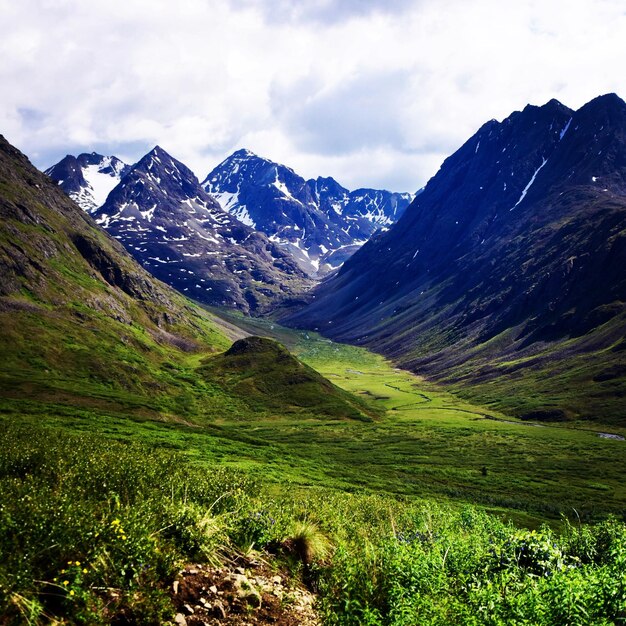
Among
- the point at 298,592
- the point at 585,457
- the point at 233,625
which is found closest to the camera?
the point at 233,625

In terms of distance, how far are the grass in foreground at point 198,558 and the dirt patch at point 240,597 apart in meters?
0.67

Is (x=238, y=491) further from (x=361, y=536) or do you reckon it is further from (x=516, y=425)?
(x=516, y=425)

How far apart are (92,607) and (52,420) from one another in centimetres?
7150

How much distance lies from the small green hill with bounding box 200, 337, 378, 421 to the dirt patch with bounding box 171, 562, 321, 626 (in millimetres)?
142413

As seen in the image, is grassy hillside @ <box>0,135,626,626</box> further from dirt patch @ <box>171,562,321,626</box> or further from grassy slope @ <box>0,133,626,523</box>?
grassy slope @ <box>0,133,626,523</box>

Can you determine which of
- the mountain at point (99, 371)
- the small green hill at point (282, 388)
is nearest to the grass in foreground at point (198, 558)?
the mountain at point (99, 371)

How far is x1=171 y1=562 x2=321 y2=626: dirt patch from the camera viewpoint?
595 inches

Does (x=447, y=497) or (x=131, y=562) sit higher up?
(x=131, y=562)

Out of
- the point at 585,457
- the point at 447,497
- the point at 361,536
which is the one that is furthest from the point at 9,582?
the point at 585,457

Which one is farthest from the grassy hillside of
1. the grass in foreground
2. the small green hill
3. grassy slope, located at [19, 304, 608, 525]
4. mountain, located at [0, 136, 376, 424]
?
the small green hill

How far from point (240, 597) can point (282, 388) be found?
161665 mm

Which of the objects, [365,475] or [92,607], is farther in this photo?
[365,475]

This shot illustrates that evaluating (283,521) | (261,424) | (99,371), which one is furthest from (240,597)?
(99,371)

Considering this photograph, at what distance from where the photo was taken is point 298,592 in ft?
61.5
